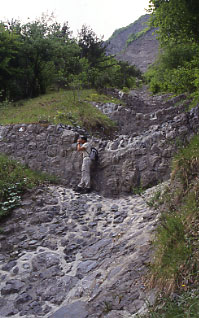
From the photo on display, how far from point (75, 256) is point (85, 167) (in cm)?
419

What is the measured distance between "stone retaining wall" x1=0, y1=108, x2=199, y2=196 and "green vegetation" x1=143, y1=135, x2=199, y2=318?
2607 mm

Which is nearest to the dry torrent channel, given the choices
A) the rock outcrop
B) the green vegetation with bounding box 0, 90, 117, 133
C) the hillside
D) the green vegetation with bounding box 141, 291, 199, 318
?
the green vegetation with bounding box 141, 291, 199, 318

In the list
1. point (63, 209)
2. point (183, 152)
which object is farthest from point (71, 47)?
point (183, 152)

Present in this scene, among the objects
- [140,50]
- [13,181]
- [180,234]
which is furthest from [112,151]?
[140,50]

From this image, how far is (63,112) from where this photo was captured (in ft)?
46.6

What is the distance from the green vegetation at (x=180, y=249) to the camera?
9.60 ft

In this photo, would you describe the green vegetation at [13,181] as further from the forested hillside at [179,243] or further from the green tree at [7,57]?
the green tree at [7,57]

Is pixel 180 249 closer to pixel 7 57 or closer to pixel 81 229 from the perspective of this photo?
pixel 81 229


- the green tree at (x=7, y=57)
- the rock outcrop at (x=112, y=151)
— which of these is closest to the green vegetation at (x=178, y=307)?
the rock outcrop at (x=112, y=151)

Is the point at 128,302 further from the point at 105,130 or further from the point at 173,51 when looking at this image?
the point at 173,51

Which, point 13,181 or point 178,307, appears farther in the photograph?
point 13,181

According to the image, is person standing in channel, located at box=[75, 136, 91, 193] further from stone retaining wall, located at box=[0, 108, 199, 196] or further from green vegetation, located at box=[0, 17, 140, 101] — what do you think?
green vegetation, located at box=[0, 17, 140, 101]

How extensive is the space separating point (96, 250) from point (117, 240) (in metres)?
0.52

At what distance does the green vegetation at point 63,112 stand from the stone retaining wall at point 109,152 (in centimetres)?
116
